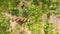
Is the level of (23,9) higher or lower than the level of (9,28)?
higher

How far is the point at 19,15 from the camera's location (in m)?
7.69

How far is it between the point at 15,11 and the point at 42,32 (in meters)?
1.17

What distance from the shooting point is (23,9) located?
778cm

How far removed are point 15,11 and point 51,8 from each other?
4.05 ft

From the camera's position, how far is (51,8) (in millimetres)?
7805

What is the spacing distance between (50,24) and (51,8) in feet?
1.98

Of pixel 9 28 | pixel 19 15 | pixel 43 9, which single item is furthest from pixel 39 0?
pixel 9 28

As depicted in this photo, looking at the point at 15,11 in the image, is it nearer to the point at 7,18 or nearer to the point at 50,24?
the point at 7,18

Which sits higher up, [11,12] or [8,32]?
[11,12]

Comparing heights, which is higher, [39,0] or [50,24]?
[39,0]

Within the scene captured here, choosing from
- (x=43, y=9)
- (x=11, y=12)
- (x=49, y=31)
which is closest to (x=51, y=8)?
(x=43, y=9)

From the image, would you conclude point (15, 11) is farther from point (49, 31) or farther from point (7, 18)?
point (49, 31)

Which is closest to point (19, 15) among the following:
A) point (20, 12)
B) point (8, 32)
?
point (20, 12)

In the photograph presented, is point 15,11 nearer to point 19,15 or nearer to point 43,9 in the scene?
point 19,15
